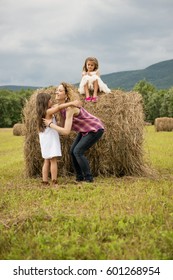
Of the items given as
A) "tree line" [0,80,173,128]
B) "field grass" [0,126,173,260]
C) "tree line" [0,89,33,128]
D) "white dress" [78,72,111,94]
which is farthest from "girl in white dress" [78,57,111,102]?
"tree line" [0,89,33,128]

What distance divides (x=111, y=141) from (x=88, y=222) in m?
3.89

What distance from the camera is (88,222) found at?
5.14 metres

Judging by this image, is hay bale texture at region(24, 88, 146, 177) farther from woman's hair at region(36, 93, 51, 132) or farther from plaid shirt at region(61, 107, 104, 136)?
woman's hair at region(36, 93, 51, 132)

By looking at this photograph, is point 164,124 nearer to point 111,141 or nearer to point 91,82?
point 91,82

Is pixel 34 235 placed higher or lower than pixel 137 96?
lower

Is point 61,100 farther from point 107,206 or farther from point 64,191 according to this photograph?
point 107,206

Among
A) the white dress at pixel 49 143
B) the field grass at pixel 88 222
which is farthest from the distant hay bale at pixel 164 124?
the white dress at pixel 49 143

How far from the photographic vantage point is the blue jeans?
8281 millimetres

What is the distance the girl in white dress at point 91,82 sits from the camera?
30.3 feet

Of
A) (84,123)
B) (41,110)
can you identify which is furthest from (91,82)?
(41,110)
